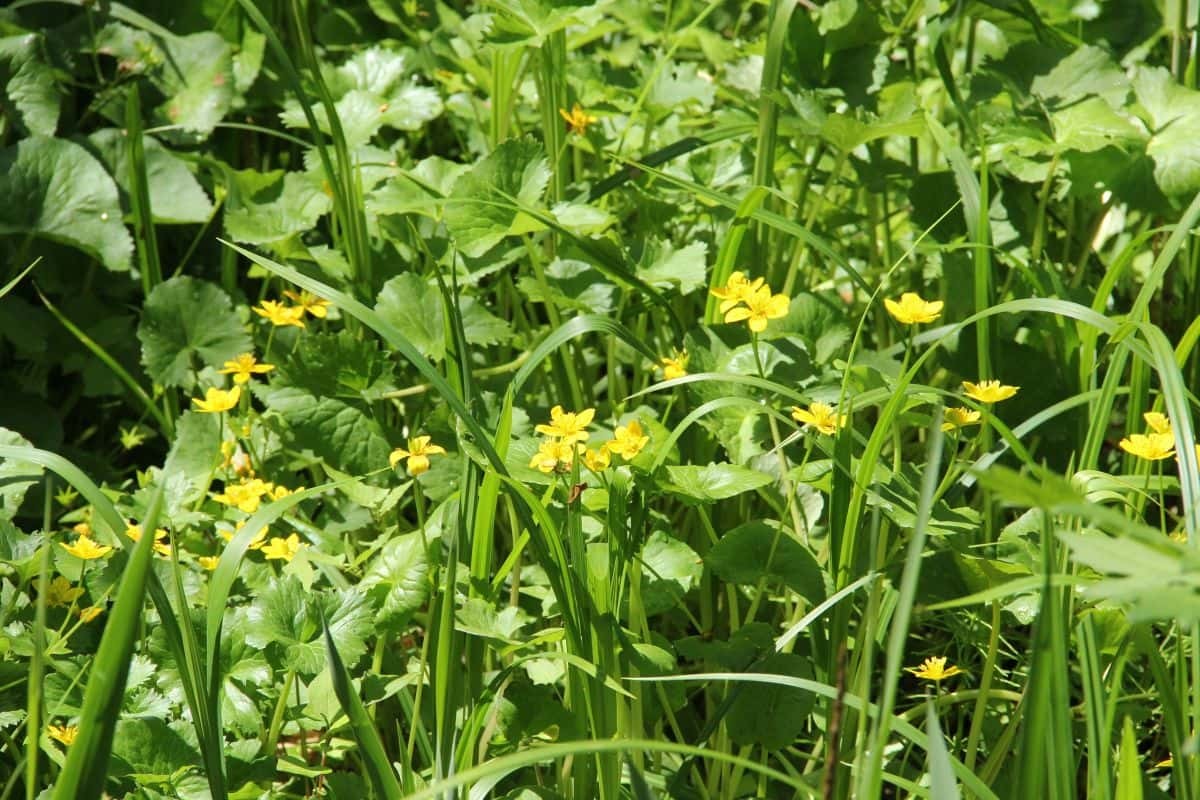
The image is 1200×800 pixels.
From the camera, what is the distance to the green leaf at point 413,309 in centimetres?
175

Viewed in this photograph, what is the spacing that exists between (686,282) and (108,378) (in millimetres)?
1037

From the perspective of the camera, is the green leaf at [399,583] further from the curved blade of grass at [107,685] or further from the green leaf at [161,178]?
the green leaf at [161,178]

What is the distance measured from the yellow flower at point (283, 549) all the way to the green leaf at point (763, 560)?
1.68 feet

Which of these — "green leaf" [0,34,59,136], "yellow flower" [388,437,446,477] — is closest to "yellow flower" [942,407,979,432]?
"yellow flower" [388,437,446,477]

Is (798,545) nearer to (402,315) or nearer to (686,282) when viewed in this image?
(686,282)

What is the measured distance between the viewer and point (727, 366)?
1.64m

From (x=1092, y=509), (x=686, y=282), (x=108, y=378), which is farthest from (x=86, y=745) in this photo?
(x=108, y=378)

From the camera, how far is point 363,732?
114 centimetres

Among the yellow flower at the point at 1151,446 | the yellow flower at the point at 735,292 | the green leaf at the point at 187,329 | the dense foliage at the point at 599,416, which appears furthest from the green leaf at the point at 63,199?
the yellow flower at the point at 1151,446

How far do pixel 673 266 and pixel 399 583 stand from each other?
668 millimetres

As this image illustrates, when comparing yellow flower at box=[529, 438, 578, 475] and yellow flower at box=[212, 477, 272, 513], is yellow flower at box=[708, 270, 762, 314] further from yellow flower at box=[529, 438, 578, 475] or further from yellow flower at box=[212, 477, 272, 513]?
yellow flower at box=[212, 477, 272, 513]

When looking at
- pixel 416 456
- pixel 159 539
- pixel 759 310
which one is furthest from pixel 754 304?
pixel 159 539

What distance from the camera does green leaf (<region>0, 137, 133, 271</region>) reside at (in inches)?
81.0

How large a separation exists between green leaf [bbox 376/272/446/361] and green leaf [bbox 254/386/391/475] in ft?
0.47
